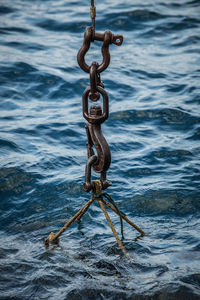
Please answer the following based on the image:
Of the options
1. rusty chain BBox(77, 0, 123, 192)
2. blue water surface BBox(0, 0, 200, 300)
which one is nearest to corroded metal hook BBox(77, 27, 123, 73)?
rusty chain BBox(77, 0, 123, 192)

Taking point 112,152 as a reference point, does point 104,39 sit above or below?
above

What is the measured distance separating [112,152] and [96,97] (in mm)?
3220

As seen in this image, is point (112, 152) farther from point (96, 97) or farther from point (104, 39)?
point (104, 39)

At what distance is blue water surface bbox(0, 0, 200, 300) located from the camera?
330 centimetres

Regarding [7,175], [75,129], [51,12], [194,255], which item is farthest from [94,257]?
[51,12]

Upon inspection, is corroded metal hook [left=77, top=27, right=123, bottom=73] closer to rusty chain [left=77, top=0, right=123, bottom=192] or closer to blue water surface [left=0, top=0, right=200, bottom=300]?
rusty chain [left=77, top=0, right=123, bottom=192]

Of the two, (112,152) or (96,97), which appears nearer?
(96,97)

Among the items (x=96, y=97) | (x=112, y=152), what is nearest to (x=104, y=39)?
(x=96, y=97)

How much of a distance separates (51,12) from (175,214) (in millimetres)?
9961

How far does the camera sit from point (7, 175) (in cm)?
526

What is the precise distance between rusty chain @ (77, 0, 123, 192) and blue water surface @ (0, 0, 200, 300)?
0.81 meters

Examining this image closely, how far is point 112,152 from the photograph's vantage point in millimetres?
6250

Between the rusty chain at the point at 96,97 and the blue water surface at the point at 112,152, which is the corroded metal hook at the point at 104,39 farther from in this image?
the blue water surface at the point at 112,152

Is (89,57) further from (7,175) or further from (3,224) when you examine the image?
(3,224)
